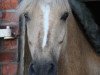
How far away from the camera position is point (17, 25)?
1.65 m

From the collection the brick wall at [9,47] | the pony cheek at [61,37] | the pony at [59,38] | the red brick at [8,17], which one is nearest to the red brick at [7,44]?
the brick wall at [9,47]

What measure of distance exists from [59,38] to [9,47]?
1.49ft

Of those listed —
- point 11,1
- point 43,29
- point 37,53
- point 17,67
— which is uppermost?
point 11,1

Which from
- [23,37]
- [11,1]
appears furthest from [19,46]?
[11,1]

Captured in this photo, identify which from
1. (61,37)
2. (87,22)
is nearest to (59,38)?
(61,37)

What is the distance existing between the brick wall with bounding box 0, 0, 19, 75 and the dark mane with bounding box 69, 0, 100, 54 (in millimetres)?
352

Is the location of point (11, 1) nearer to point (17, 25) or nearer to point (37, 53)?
point (17, 25)

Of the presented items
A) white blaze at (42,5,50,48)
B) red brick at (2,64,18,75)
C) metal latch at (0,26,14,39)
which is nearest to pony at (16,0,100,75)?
white blaze at (42,5,50,48)

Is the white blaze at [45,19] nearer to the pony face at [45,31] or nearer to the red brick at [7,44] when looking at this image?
the pony face at [45,31]

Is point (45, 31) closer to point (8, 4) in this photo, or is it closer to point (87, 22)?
point (87, 22)

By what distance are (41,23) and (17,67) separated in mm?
495

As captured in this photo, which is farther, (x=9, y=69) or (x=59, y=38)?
(x=9, y=69)

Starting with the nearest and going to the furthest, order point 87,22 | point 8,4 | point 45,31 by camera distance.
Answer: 1. point 45,31
2. point 87,22
3. point 8,4

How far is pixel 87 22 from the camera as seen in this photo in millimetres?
1491
